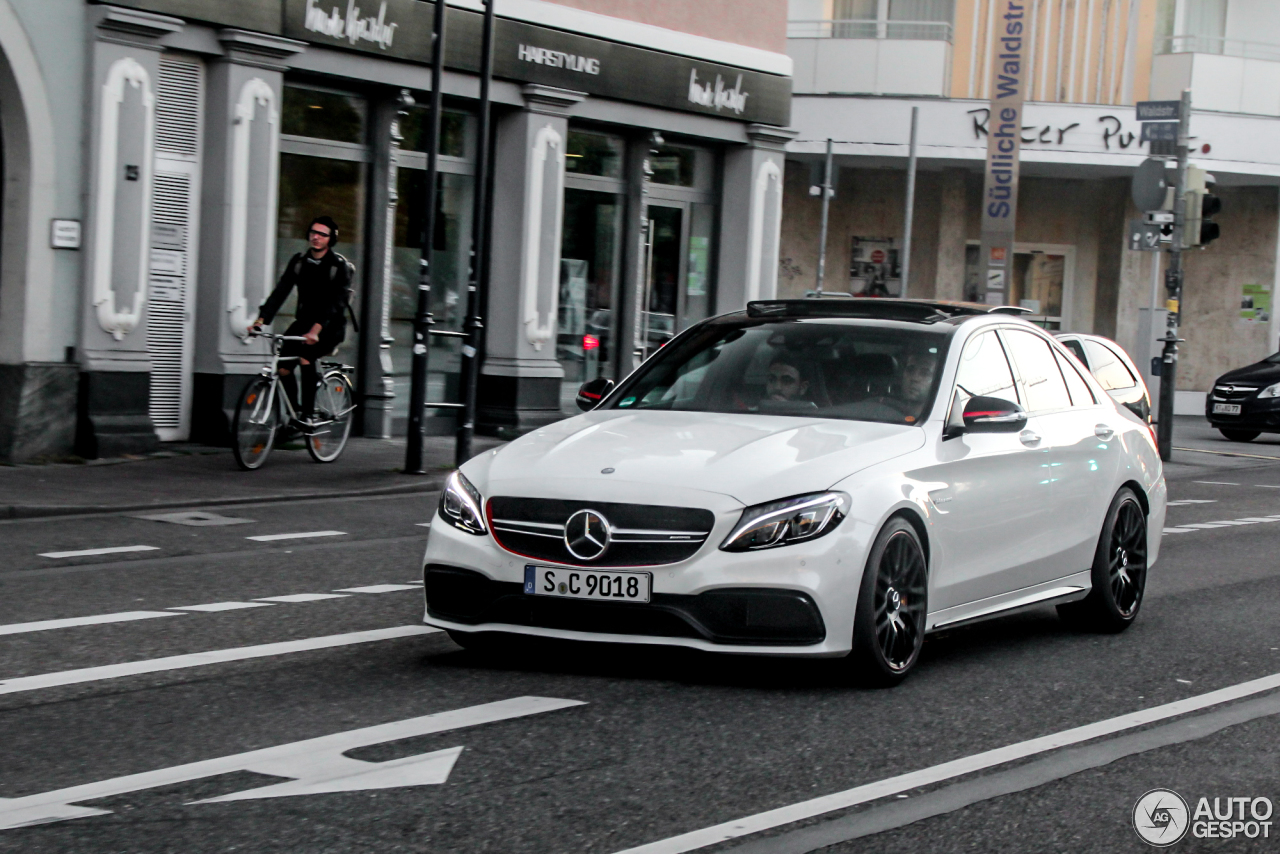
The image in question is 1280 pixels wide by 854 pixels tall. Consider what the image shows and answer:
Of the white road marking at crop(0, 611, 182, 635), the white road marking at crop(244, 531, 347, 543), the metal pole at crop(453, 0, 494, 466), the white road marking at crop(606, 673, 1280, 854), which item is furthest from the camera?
the metal pole at crop(453, 0, 494, 466)

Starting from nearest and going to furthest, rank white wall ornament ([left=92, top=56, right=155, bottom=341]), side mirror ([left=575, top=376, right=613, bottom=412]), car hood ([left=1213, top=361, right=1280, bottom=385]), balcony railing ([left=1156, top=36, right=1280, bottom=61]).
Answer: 1. side mirror ([left=575, top=376, right=613, bottom=412])
2. white wall ornament ([left=92, top=56, right=155, bottom=341])
3. car hood ([left=1213, top=361, right=1280, bottom=385])
4. balcony railing ([left=1156, top=36, right=1280, bottom=61])

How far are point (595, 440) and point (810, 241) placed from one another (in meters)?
29.7

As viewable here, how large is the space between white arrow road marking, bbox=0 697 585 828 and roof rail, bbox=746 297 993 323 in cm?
296

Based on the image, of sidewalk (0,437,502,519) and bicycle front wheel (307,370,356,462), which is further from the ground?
bicycle front wheel (307,370,356,462)

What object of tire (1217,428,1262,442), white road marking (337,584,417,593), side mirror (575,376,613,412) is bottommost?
tire (1217,428,1262,442)

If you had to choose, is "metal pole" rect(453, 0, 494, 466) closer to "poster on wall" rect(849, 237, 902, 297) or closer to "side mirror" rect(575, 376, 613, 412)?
"side mirror" rect(575, 376, 613, 412)

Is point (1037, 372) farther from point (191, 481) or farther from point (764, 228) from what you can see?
point (764, 228)

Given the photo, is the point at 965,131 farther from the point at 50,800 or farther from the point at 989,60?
the point at 50,800

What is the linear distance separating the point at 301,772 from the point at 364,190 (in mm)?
13866

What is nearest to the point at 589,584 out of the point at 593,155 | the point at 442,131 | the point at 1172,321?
the point at 442,131

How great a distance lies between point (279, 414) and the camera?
14.9 meters

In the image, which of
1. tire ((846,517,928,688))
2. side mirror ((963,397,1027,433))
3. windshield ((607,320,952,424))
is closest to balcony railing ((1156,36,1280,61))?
windshield ((607,320,952,424))

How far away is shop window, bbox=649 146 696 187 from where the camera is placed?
73.6 feet

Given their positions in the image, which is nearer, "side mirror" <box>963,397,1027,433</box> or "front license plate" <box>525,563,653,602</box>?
"front license plate" <box>525,563,653,602</box>
